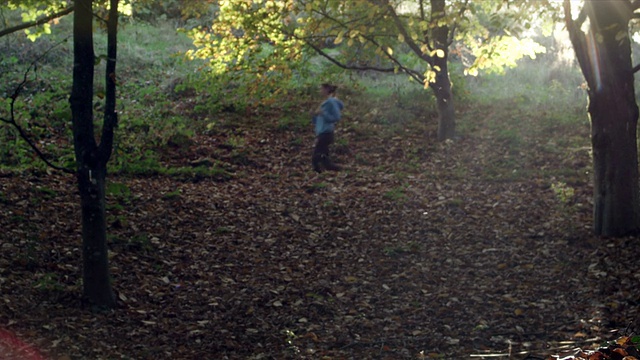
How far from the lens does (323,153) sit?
13180mm

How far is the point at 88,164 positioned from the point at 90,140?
22 cm

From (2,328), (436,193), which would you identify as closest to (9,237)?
(2,328)

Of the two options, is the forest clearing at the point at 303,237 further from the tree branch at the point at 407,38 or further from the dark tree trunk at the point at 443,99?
the tree branch at the point at 407,38

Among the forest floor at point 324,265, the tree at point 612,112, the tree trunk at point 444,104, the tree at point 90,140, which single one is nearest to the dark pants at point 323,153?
the forest floor at point 324,265

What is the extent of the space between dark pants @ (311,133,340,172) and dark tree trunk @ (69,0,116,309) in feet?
22.6

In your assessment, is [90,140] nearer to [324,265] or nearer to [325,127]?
[324,265]

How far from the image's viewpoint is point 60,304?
664 centimetres

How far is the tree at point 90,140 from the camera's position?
626cm

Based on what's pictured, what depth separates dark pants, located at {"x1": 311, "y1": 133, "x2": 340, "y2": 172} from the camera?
1312cm

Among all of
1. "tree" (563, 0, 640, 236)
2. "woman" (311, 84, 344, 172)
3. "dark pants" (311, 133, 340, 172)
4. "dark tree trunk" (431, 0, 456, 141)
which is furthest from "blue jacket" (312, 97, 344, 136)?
"tree" (563, 0, 640, 236)

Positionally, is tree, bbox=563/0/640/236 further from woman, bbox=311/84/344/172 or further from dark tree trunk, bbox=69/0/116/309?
dark tree trunk, bbox=69/0/116/309

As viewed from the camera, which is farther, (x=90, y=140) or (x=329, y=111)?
(x=329, y=111)

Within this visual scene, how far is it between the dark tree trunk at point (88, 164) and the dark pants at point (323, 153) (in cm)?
690

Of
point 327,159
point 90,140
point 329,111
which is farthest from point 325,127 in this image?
point 90,140
